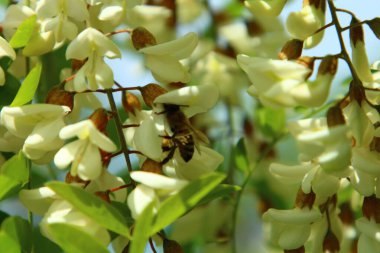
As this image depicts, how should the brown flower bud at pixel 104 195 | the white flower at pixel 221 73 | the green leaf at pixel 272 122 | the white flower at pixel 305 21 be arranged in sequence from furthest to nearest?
the white flower at pixel 221 73 → the green leaf at pixel 272 122 → the white flower at pixel 305 21 → the brown flower bud at pixel 104 195

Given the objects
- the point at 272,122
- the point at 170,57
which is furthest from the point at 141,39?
the point at 272,122

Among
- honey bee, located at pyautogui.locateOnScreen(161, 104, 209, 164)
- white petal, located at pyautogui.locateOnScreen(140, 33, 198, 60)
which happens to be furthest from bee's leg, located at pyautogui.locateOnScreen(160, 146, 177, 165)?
white petal, located at pyautogui.locateOnScreen(140, 33, 198, 60)

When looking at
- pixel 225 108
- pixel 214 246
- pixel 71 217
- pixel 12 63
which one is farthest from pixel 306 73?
pixel 225 108

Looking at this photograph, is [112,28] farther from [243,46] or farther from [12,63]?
[243,46]

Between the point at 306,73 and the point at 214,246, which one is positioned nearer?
the point at 306,73

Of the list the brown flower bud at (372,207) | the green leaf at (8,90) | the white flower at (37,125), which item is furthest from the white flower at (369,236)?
the green leaf at (8,90)

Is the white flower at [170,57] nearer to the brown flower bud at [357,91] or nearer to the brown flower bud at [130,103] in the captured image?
the brown flower bud at [130,103]
